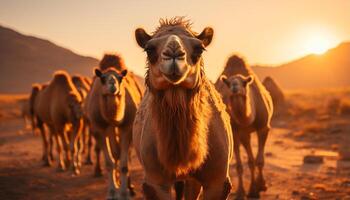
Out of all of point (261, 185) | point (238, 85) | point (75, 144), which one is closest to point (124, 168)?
point (238, 85)

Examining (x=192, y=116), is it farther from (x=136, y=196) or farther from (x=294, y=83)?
(x=294, y=83)

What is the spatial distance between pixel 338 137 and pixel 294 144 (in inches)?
72.8

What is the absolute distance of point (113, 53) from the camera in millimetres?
9648

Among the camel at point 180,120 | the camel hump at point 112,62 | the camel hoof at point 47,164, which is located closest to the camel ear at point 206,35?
the camel at point 180,120

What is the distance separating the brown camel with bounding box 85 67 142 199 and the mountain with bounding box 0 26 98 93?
10912cm

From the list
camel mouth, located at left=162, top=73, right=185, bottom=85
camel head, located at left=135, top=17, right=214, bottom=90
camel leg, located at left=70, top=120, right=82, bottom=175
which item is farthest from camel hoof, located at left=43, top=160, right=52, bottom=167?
camel mouth, located at left=162, top=73, right=185, bottom=85

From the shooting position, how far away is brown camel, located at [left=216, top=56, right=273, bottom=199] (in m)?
7.21

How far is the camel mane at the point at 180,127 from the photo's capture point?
3467 millimetres

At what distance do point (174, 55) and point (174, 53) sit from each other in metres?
0.02

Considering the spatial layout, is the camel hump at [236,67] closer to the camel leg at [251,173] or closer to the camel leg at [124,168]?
the camel leg at [251,173]

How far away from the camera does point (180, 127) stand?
3539 mm

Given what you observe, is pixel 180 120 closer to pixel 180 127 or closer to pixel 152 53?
pixel 180 127

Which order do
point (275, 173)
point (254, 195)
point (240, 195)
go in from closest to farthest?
1. point (240, 195)
2. point (254, 195)
3. point (275, 173)

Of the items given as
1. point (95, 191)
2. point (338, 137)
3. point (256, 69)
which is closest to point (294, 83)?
point (256, 69)
